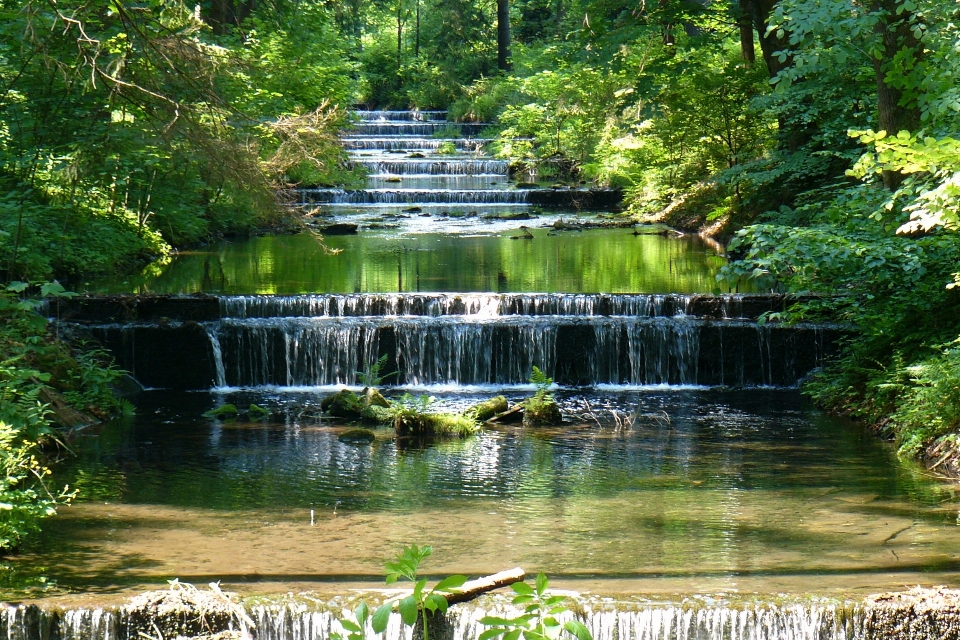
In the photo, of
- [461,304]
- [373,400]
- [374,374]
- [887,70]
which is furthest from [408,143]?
[887,70]

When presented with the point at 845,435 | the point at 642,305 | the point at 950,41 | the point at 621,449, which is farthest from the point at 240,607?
the point at 642,305

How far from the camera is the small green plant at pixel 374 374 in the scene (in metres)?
11.6

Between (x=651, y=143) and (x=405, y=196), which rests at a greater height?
(x=651, y=143)

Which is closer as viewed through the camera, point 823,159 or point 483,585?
point 483,585

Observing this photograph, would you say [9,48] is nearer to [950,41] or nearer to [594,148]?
[950,41]

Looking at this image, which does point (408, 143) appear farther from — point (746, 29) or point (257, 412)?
point (257, 412)

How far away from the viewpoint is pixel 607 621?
5270 millimetres

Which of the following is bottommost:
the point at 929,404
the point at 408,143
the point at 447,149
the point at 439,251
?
the point at 929,404

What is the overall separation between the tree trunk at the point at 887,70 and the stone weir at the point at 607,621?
5.73m

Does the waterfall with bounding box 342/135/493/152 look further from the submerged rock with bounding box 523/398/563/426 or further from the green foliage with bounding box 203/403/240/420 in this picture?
the submerged rock with bounding box 523/398/563/426

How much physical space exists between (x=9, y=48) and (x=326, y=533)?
5741 mm

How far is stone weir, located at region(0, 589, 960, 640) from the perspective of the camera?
5.26 m

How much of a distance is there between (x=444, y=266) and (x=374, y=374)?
5121 millimetres

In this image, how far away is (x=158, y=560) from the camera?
6168mm
